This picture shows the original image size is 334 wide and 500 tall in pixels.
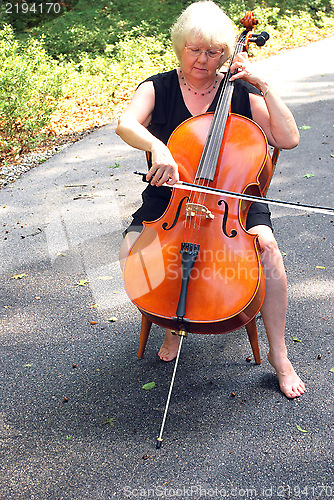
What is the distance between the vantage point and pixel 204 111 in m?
2.28

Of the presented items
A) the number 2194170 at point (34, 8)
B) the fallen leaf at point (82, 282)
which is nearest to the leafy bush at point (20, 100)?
the fallen leaf at point (82, 282)

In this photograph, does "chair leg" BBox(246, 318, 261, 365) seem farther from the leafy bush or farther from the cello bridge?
the leafy bush

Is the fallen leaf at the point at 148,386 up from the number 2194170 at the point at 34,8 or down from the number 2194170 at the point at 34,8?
down

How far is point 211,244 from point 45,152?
4110 mm

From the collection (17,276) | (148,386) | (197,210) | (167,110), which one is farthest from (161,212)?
(17,276)

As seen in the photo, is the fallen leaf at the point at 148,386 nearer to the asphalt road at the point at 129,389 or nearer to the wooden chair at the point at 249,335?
the asphalt road at the point at 129,389

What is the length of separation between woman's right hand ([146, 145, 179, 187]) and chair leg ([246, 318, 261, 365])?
689mm

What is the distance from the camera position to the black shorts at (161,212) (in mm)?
2109

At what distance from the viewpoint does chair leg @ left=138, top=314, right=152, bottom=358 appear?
2.25 metres

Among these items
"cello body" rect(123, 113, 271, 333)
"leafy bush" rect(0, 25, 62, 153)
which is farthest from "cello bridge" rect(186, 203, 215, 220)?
"leafy bush" rect(0, 25, 62, 153)

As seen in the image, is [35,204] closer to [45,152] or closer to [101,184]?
[101,184]

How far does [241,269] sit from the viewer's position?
1.79 metres

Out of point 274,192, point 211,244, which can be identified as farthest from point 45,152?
point 211,244

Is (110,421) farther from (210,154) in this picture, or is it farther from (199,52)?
(199,52)
